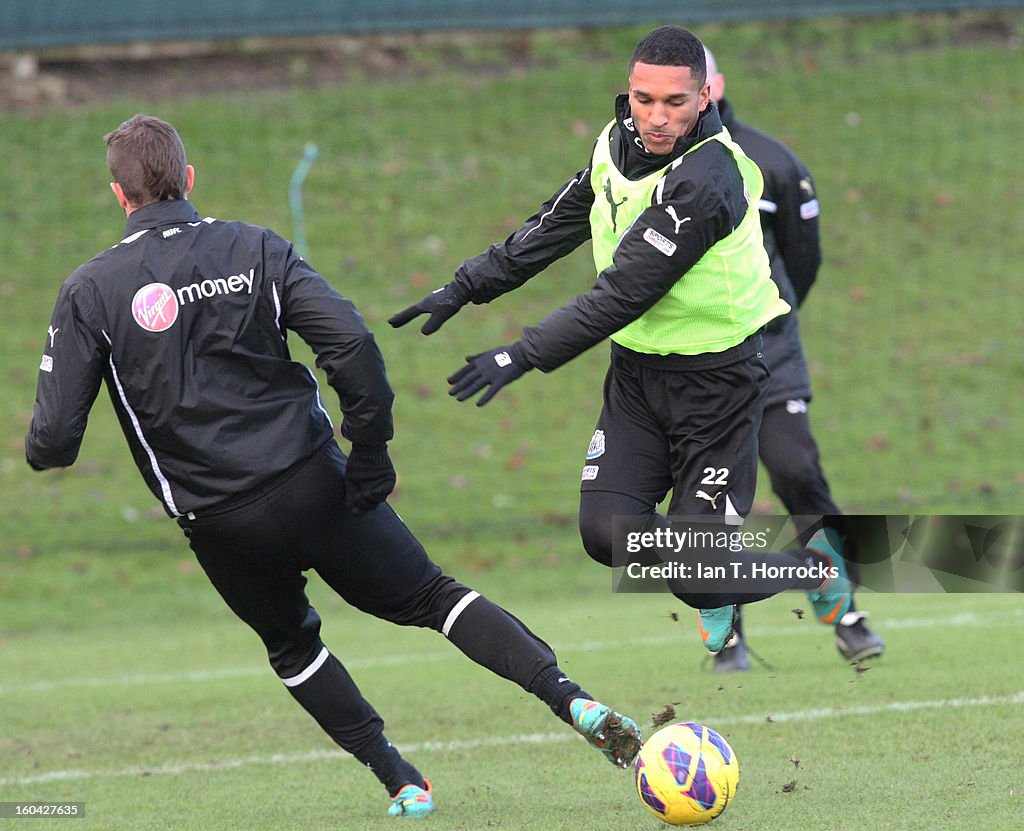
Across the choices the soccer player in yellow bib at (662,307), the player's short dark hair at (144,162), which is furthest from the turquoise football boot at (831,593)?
the player's short dark hair at (144,162)

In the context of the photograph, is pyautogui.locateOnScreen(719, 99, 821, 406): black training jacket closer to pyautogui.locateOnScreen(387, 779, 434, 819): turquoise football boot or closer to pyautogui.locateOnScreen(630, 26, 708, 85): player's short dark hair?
pyautogui.locateOnScreen(630, 26, 708, 85): player's short dark hair

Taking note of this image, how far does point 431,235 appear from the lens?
50.3ft

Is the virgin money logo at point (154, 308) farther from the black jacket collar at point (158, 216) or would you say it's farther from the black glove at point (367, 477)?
the black glove at point (367, 477)

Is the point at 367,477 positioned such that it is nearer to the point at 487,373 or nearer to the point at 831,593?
the point at 487,373

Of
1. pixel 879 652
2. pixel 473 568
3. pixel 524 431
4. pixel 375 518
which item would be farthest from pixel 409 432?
pixel 375 518

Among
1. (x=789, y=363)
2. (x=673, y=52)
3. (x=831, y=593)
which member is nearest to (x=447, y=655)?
(x=789, y=363)

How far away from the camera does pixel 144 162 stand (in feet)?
15.1

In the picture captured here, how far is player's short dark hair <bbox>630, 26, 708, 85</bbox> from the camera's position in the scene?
4.61 m

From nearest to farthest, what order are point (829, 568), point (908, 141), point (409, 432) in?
point (829, 568) → point (409, 432) → point (908, 141)

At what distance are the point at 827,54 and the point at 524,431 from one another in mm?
7146

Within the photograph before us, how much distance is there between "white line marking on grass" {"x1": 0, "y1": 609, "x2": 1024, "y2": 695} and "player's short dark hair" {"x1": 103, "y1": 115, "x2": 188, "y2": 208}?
411cm

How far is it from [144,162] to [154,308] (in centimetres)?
50

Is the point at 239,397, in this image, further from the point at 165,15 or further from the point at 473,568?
the point at 165,15

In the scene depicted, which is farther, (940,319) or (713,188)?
(940,319)
